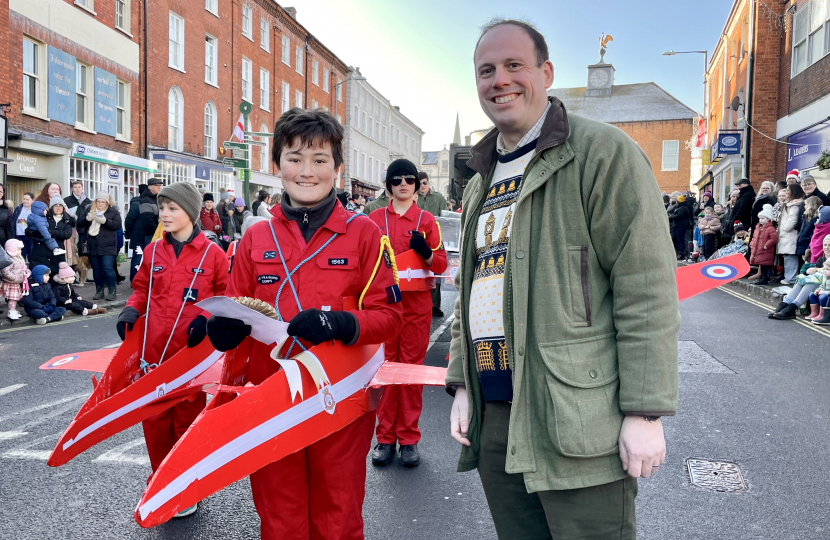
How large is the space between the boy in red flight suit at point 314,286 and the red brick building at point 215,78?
74.0 ft

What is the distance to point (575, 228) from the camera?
5.73ft

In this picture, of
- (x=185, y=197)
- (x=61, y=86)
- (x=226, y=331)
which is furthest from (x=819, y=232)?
(x=61, y=86)

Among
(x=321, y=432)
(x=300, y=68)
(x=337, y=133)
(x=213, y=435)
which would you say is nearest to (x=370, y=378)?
(x=321, y=432)

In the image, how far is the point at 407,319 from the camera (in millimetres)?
4602

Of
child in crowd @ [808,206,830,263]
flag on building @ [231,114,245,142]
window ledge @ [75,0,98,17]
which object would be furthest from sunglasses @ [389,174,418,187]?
window ledge @ [75,0,98,17]

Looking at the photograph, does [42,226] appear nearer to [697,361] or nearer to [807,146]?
[697,361]

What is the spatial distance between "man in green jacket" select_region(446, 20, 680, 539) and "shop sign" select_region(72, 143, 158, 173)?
63.7 feet

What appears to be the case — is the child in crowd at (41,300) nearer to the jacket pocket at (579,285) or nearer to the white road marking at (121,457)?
the white road marking at (121,457)

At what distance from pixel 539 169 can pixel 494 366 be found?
58cm

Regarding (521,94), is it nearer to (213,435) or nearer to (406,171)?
(213,435)

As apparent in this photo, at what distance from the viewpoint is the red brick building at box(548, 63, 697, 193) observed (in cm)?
6122

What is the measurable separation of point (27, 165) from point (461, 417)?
18.3 m

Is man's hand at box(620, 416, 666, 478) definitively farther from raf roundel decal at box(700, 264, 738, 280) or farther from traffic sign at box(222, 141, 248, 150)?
traffic sign at box(222, 141, 248, 150)

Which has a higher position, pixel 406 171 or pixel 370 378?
pixel 406 171
